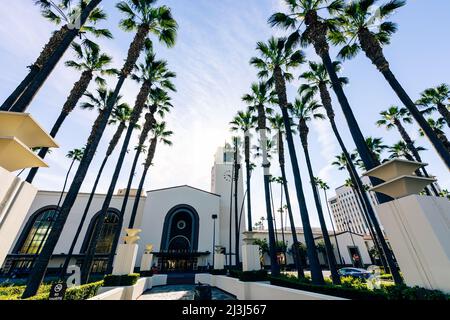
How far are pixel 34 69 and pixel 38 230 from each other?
87.7ft

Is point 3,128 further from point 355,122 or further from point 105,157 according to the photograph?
point 105,157

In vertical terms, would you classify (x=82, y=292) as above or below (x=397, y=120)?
below

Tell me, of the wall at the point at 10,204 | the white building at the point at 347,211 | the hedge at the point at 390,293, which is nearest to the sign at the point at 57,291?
the wall at the point at 10,204

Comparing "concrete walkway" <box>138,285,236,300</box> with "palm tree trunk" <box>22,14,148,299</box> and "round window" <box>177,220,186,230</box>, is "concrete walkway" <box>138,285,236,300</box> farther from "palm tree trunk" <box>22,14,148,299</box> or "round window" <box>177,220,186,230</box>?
"round window" <box>177,220,186,230</box>

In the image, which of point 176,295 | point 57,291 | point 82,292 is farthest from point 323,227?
point 57,291

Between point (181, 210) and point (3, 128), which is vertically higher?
point (181, 210)

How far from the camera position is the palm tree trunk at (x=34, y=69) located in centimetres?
811

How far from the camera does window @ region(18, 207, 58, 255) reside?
24.8 m

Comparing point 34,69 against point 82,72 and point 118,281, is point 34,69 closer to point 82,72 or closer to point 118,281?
point 82,72

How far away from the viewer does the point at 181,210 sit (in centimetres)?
2994

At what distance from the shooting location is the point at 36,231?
25844 millimetres

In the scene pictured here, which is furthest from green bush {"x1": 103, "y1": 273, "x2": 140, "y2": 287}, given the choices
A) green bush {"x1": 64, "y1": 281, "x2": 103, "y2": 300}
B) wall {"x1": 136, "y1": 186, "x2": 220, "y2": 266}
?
wall {"x1": 136, "y1": 186, "x2": 220, "y2": 266}
